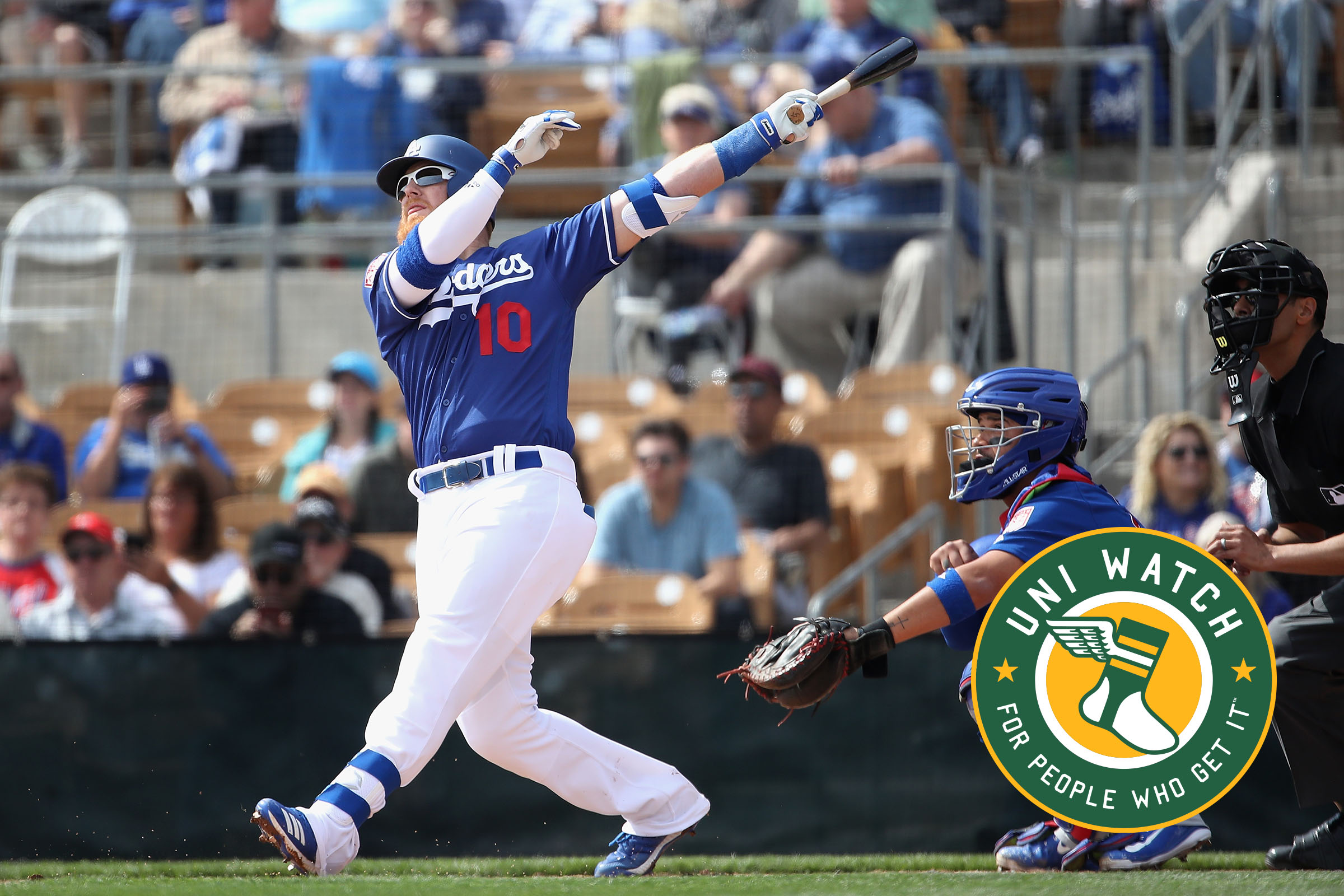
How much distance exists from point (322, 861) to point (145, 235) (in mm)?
5756

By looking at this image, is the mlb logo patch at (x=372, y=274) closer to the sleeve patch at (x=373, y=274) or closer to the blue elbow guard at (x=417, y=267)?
the sleeve patch at (x=373, y=274)

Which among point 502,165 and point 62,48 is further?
point 62,48

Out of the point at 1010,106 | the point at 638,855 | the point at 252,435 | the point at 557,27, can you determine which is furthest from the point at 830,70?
the point at 638,855

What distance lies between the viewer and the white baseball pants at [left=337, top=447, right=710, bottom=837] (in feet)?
13.8

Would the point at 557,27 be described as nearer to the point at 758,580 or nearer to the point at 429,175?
the point at 758,580

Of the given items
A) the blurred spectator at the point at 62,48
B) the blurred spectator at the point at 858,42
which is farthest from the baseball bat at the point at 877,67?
the blurred spectator at the point at 62,48

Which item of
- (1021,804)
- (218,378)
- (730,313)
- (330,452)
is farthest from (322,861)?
(218,378)

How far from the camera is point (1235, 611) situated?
4059 millimetres

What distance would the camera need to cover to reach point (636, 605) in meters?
6.91

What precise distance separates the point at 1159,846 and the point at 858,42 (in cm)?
545

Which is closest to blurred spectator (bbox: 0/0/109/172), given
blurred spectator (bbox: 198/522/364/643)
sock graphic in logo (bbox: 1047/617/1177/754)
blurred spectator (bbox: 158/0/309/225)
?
blurred spectator (bbox: 158/0/309/225)

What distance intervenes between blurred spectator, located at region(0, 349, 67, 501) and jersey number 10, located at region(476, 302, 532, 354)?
427 centimetres

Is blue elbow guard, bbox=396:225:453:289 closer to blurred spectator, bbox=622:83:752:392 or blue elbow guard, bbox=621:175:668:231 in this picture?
blue elbow guard, bbox=621:175:668:231

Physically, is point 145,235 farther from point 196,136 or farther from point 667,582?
point 667,582
